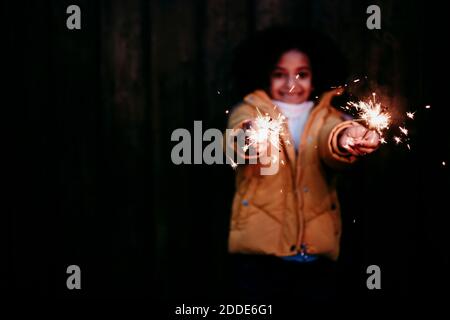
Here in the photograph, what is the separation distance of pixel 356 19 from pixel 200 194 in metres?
0.76

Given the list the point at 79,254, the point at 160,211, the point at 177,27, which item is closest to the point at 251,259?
the point at 160,211

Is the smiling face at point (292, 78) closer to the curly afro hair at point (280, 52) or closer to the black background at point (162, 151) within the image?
the curly afro hair at point (280, 52)

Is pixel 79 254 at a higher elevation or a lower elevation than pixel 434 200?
lower

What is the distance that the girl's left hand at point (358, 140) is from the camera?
1229mm

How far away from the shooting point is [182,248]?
166 cm

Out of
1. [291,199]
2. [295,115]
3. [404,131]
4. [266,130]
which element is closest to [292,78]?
[295,115]

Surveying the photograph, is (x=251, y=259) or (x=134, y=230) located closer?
(x=251, y=259)

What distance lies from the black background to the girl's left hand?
37 cm

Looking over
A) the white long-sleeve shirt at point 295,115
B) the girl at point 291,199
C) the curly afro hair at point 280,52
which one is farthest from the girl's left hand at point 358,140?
the curly afro hair at point 280,52

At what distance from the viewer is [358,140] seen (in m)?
1.25

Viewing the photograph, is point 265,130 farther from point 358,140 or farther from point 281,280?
point 281,280

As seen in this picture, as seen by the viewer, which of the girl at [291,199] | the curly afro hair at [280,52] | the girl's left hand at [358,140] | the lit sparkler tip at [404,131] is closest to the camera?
the girl's left hand at [358,140]

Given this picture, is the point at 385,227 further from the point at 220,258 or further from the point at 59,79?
the point at 59,79

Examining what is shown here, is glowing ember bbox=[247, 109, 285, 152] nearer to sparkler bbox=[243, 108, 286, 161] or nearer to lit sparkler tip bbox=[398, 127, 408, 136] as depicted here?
sparkler bbox=[243, 108, 286, 161]
